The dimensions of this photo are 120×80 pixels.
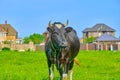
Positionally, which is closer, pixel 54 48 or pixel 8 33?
pixel 54 48

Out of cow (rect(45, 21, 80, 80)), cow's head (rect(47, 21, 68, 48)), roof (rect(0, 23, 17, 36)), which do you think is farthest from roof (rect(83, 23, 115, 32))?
cow's head (rect(47, 21, 68, 48))

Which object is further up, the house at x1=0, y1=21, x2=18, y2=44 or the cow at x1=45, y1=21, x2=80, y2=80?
the house at x1=0, y1=21, x2=18, y2=44

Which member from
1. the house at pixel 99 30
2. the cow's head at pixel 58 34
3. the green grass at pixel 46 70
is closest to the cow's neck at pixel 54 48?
the cow's head at pixel 58 34

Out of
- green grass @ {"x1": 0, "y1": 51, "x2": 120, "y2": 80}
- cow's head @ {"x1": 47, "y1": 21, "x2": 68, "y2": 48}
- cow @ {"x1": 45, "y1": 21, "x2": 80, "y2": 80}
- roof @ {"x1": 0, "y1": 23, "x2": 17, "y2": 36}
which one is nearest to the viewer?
cow's head @ {"x1": 47, "y1": 21, "x2": 68, "y2": 48}

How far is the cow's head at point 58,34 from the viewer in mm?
12609

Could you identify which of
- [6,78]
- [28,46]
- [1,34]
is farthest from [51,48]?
[1,34]

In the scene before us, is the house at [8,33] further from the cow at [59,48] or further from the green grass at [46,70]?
the cow at [59,48]

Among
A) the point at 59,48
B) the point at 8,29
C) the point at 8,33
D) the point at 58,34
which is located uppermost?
the point at 8,29

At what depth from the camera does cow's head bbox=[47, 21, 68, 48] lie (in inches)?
496

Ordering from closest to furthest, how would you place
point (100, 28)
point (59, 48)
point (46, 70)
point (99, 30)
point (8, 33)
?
point (59, 48), point (46, 70), point (8, 33), point (99, 30), point (100, 28)

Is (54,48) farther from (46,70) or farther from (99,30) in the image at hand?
(99,30)

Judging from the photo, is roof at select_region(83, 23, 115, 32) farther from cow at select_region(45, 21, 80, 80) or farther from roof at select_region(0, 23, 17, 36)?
cow at select_region(45, 21, 80, 80)

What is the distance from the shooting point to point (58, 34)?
12.8 metres

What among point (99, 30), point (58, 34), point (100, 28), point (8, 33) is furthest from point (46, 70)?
point (100, 28)
